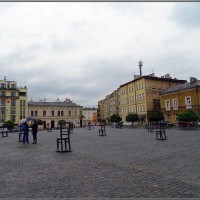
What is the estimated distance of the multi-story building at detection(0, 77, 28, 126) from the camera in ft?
232

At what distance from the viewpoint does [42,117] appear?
77312mm

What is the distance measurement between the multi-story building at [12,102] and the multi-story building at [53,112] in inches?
121

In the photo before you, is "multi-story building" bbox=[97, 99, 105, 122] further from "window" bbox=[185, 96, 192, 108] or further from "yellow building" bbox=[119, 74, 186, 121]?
"window" bbox=[185, 96, 192, 108]

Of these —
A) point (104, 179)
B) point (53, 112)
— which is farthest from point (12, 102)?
point (104, 179)

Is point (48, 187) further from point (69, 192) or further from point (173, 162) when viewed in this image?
point (173, 162)

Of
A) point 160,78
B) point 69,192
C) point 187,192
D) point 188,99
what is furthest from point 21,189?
point 160,78

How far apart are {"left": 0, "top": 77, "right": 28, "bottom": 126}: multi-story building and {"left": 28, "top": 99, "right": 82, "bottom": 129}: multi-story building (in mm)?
3075

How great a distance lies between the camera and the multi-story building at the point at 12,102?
232 ft

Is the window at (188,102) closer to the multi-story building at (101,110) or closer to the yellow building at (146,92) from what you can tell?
the yellow building at (146,92)

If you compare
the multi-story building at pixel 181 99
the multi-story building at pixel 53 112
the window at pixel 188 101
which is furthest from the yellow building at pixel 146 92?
the multi-story building at pixel 53 112

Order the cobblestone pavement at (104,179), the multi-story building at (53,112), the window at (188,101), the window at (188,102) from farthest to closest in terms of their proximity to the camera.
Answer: the multi-story building at (53,112) < the window at (188,101) < the window at (188,102) < the cobblestone pavement at (104,179)

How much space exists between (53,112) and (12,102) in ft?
48.4

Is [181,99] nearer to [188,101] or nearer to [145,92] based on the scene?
[188,101]

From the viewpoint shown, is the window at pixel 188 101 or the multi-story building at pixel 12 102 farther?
the multi-story building at pixel 12 102
